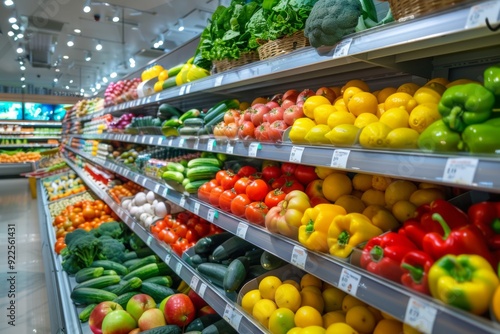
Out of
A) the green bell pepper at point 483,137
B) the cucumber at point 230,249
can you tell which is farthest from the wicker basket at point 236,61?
the green bell pepper at point 483,137

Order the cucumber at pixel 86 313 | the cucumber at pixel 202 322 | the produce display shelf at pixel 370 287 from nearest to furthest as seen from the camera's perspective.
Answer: the produce display shelf at pixel 370 287 < the cucumber at pixel 202 322 < the cucumber at pixel 86 313

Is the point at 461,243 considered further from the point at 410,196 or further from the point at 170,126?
the point at 170,126

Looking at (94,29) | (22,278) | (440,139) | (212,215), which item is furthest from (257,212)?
(94,29)

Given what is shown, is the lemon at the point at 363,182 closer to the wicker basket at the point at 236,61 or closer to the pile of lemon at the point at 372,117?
the pile of lemon at the point at 372,117

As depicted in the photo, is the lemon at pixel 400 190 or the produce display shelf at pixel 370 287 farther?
the lemon at pixel 400 190

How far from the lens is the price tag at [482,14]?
778 millimetres

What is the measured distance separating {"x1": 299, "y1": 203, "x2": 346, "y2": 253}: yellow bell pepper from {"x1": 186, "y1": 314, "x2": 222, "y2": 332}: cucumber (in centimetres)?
102

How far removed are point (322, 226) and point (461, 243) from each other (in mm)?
461

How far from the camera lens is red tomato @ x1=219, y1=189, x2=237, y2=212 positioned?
6.23ft

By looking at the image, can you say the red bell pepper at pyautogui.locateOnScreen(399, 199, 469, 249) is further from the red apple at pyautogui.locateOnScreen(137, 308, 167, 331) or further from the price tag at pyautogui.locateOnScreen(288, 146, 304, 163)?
the red apple at pyautogui.locateOnScreen(137, 308, 167, 331)

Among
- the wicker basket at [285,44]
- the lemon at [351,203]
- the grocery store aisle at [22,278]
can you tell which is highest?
the wicker basket at [285,44]

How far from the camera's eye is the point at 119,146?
5172 millimetres

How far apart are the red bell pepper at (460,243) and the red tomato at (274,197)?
802 millimetres

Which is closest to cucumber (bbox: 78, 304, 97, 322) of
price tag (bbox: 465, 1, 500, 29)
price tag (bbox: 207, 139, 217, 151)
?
price tag (bbox: 207, 139, 217, 151)
